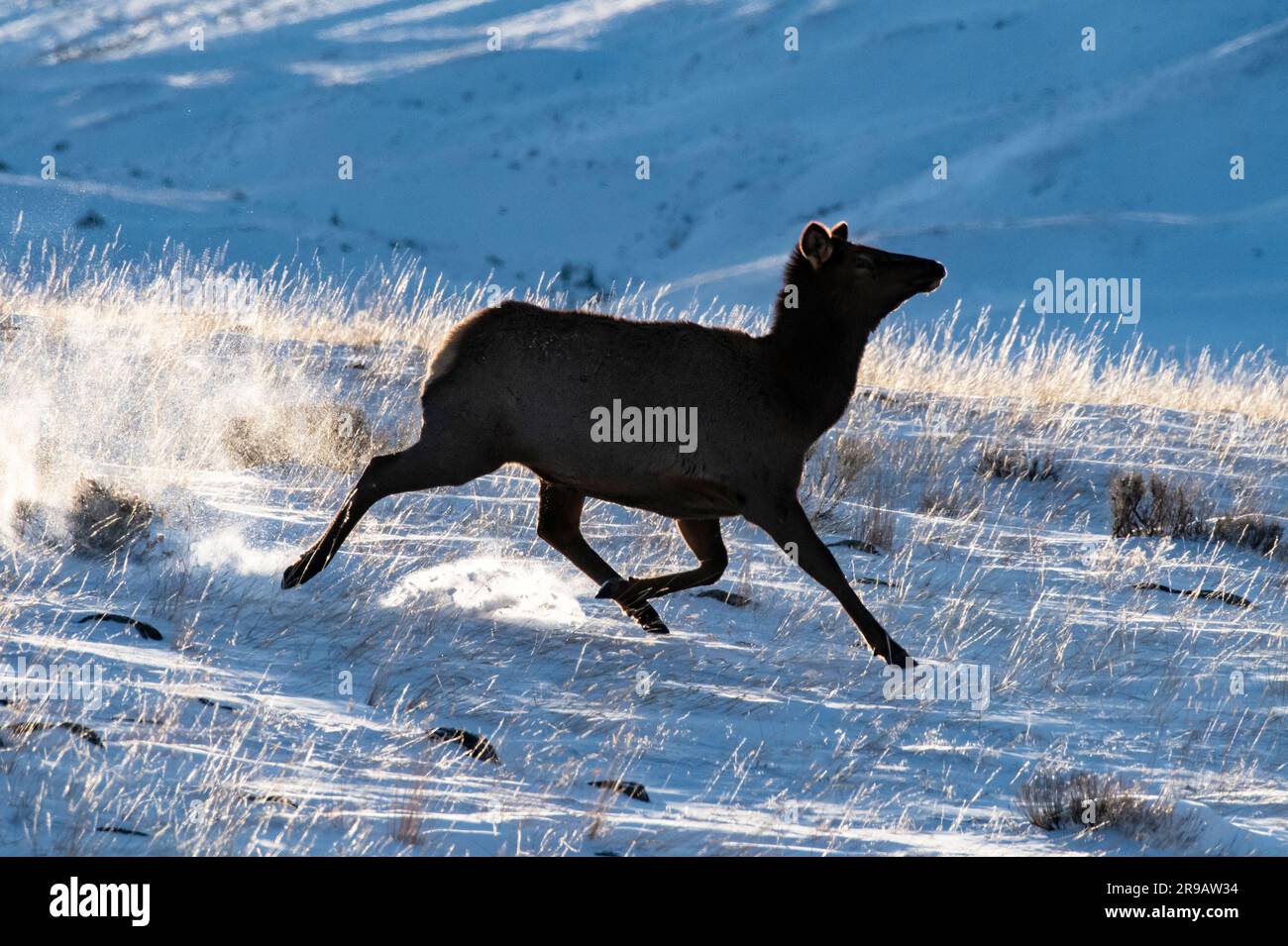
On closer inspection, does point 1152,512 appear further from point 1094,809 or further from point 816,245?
point 1094,809

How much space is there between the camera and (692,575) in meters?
7.74

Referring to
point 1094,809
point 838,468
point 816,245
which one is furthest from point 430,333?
point 1094,809

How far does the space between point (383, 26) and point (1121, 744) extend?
215 feet

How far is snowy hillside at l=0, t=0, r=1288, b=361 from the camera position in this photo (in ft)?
152

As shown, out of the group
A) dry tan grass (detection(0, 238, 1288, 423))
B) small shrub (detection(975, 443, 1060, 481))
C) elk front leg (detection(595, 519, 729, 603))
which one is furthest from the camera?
dry tan grass (detection(0, 238, 1288, 423))

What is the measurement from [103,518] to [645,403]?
281 cm

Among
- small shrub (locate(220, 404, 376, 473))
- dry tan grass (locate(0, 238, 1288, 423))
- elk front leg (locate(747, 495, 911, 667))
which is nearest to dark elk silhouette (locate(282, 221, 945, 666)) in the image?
elk front leg (locate(747, 495, 911, 667))

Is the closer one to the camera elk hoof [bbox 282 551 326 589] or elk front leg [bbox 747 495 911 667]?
elk front leg [bbox 747 495 911 667]

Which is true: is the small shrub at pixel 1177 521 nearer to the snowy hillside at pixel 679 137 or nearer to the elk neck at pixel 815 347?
the elk neck at pixel 815 347

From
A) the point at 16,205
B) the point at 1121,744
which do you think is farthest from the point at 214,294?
the point at 16,205

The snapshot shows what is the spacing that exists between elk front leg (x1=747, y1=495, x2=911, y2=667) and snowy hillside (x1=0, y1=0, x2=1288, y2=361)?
32710 millimetres

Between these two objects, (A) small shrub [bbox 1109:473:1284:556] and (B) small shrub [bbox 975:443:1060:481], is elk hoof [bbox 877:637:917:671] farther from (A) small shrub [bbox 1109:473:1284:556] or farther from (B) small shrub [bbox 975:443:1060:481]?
(B) small shrub [bbox 975:443:1060:481]

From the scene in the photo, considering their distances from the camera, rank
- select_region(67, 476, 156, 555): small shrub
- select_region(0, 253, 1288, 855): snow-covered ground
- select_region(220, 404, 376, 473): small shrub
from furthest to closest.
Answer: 1. select_region(220, 404, 376, 473): small shrub
2. select_region(67, 476, 156, 555): small shrub
3. select_region(0, 253, 1288, 855): snow-covered ground

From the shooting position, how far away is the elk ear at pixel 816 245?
7648 millimetres
